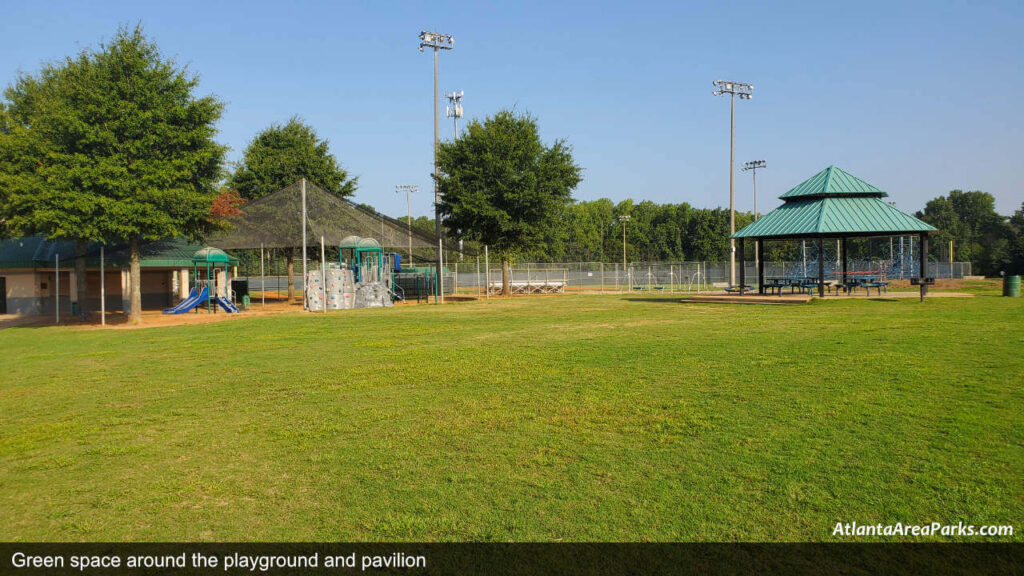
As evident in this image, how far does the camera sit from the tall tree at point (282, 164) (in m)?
42.3

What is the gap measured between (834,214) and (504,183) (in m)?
18.2

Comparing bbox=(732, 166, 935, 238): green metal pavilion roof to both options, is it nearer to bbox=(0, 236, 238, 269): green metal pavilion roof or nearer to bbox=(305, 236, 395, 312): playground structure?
bbox=(305, 236, 395, 312): playground structure

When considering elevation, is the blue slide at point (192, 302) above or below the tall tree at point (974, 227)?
below

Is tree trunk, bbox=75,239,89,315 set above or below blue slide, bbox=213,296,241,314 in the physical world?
above

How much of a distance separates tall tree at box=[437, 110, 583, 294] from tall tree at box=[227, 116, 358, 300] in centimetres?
781

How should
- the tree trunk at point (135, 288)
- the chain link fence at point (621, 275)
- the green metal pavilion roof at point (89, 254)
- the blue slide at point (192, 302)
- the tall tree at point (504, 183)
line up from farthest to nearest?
the chain link fence at point (621, 275)
the tall tree at point (504, 183)
the green metal pavilion roof at point (89, 254)
the blue slide at point (192, 302)
the tree trunk at point (135, 288)

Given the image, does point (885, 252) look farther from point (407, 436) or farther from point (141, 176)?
point (407, 436)

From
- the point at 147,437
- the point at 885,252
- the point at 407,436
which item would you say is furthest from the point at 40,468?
the point at 885,252

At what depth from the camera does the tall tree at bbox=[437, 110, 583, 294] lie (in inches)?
1567

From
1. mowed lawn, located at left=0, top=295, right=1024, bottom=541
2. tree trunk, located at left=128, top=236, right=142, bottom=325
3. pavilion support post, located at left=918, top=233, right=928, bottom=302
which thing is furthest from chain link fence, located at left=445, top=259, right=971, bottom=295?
mowed lawn, located at left=0, top=295, right=1024, bottom=541

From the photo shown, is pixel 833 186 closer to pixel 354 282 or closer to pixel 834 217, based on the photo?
pixel 834 217

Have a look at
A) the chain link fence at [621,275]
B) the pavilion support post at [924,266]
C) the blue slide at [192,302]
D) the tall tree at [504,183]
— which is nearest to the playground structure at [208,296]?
the blue slide at [192,302]

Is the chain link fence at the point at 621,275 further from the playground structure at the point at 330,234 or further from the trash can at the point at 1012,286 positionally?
the trash can at the point at 1012,286

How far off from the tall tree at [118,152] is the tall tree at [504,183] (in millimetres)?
16572
